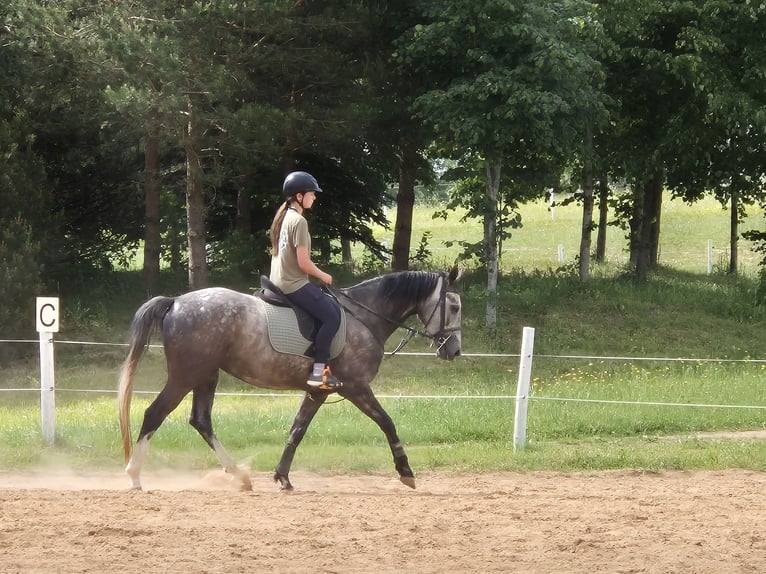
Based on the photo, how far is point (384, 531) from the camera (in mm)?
7730

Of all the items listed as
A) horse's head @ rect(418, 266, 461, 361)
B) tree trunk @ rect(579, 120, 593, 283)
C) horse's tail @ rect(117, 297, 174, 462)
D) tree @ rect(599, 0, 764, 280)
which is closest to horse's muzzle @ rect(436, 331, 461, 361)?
horse's head @ rect(418, 266, 461, 361)

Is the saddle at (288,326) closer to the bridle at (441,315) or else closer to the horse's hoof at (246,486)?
the bridle at (441,315)

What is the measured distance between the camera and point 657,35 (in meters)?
24.2

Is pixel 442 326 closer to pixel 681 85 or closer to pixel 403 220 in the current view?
pixel 681 85

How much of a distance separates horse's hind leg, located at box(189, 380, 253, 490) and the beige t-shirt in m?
1.25

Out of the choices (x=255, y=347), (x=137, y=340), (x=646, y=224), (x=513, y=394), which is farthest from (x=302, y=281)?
(x=646, y=224)

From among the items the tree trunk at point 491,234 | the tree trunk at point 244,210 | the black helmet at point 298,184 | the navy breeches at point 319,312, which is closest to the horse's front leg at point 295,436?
the navy breeches at point 319,312

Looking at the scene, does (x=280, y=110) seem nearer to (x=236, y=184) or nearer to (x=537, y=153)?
(x=236, y=184)

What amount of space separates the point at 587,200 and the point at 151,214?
10648mm

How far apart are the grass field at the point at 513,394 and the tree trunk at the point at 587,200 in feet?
1.58

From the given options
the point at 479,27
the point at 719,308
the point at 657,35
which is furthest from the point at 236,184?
the point at 719,308

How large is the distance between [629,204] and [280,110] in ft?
51.7

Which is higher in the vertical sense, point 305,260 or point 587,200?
point 587,200

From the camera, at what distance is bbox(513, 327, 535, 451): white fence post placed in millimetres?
12391
